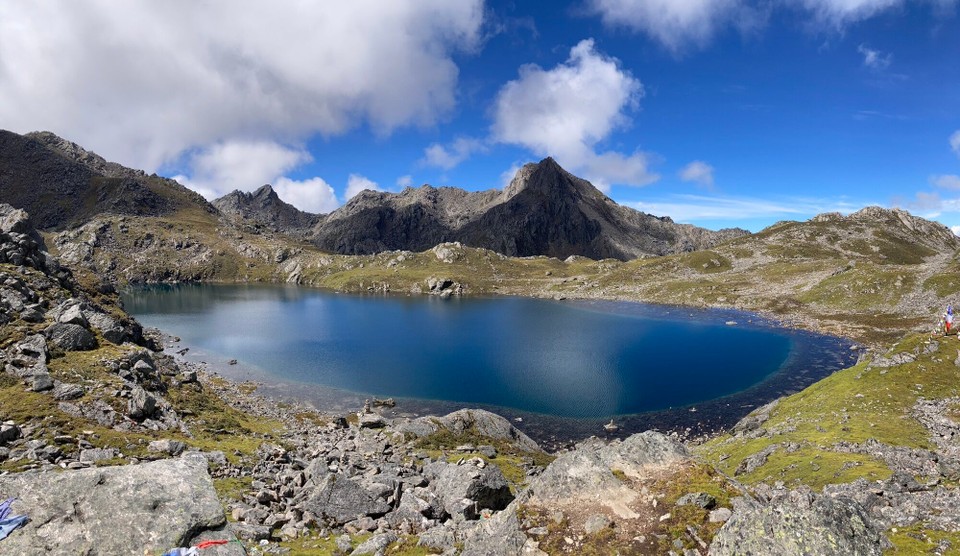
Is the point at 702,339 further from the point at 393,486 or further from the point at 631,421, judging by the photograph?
the point at 393,486

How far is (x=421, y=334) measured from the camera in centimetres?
11481

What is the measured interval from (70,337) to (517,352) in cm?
7005

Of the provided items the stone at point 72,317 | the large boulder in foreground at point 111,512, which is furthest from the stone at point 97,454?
the stone at point 72,317

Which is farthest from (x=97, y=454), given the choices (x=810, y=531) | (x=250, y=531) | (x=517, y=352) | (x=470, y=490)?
(x=517, y=352)

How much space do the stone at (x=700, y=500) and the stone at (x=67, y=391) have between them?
39.7 m

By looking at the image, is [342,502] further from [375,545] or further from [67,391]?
[67,391]

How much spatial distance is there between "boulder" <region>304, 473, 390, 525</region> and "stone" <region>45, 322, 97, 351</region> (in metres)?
33.4

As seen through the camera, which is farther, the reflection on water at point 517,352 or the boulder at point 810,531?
the reflection on water at point 517,352

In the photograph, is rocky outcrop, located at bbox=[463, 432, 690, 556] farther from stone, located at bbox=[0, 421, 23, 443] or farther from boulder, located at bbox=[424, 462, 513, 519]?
stone, located at bbox=[0, 421, 23, 443]

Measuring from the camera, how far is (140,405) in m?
33.5

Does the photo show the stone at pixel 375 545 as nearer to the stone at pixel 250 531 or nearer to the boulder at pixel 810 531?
the stone at pixel 250 531

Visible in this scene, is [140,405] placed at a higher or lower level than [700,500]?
lower

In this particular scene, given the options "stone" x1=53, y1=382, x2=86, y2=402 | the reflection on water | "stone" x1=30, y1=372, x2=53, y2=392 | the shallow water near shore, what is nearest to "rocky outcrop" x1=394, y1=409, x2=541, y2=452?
the shallow water near shore

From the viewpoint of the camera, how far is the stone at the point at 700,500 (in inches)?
548
